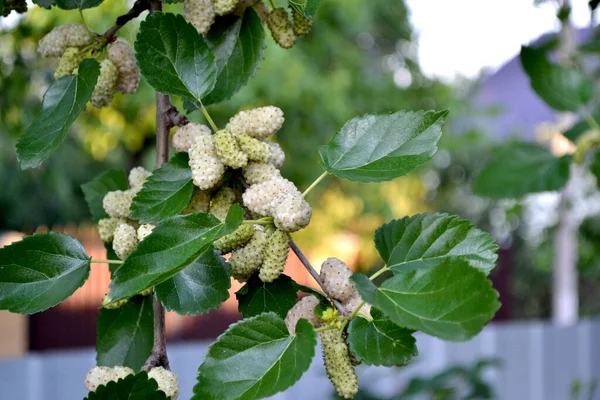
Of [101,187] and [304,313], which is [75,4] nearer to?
[101,187]

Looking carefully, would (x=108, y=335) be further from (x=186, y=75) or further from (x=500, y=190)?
(x=500, y=190)

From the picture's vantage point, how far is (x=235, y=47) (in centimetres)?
55

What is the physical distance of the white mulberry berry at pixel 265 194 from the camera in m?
0.44

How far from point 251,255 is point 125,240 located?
0.28ft

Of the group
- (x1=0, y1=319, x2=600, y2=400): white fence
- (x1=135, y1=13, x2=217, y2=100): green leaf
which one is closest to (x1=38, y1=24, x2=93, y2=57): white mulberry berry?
(x1=135, y1=13, x2=217, y2=100): green leaf

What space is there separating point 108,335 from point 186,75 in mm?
217

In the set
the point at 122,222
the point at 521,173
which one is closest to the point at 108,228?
the point at 122,222

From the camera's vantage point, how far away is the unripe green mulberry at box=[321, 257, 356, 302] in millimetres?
442

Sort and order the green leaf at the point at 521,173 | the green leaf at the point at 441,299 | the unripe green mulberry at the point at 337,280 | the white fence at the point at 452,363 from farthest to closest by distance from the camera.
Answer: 1. the white fence at the point at 452,363
2. the green leaf at the point at 521,173
3. the unripe green mulberry at the point at 337,280
4. the green leaf at the point at 441,299

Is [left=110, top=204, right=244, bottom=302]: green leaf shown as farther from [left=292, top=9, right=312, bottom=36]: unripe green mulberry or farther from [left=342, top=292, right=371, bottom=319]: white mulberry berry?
[left=292, top=9, right=312, bottom=36]: unripe green mulberry

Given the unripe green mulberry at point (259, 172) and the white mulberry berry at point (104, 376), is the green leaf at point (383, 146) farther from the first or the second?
the white mulberry berry at point (104, 376)

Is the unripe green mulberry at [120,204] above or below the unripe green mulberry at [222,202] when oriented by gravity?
above

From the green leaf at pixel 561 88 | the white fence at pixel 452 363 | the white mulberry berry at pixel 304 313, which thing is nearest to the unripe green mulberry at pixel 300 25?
the white mulberry berry at pixel 304 313

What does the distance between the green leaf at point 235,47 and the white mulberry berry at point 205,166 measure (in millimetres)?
92
